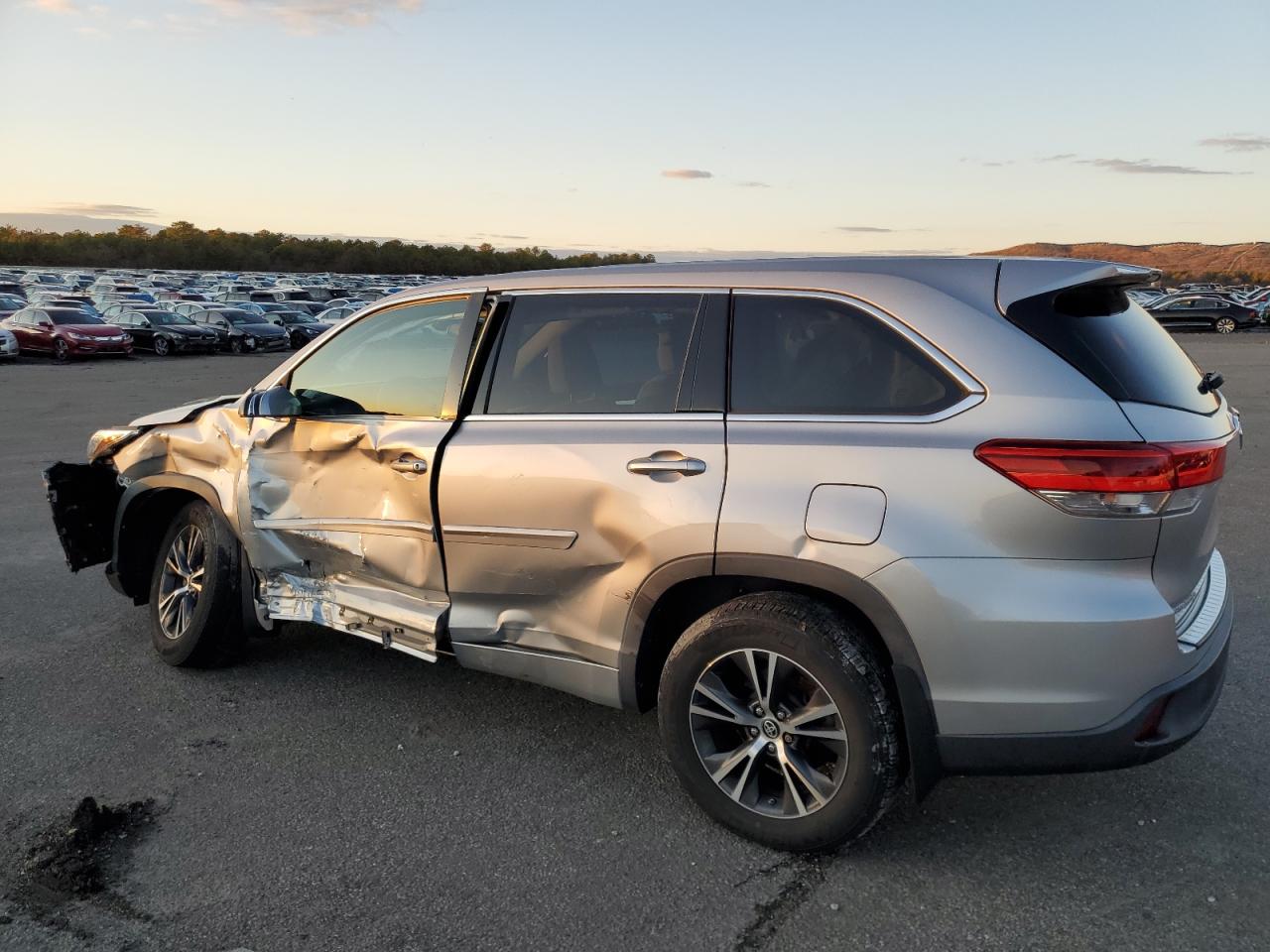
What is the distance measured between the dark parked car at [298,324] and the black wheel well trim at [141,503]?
100 feet

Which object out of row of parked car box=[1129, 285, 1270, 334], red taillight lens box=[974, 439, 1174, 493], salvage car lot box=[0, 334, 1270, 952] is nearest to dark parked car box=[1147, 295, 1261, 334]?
row of parked car box=[1129, 285, 1270, 334]

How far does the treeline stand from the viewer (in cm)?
11050

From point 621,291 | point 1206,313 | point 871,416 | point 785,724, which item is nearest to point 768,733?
point 785,724

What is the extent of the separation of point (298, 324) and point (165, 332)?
6.61 meters

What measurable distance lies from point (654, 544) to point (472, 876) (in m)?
1.17

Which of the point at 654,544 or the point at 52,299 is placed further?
the point at 52,299

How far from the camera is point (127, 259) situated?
115875mm

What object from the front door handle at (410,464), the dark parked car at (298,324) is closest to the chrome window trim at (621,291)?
the front door handle at (410,464)

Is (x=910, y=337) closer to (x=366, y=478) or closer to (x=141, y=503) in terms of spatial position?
(x=366, y=478)

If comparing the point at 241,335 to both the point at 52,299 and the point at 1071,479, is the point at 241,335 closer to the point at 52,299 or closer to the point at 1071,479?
the point at 52,299

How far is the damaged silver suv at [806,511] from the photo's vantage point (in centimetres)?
276

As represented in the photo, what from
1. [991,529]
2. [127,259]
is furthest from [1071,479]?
[127,259]

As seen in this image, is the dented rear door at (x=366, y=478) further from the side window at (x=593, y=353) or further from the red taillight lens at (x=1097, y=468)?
the red taillight lens at (x=1097, y=468)

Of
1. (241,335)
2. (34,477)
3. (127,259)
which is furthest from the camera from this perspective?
(127,259)
